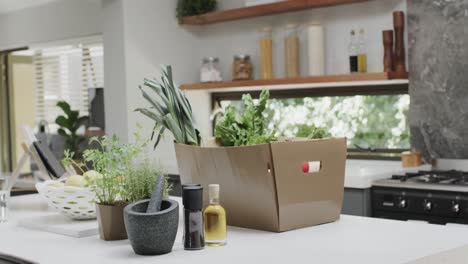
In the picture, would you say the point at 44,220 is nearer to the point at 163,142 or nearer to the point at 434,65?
the point at 434,65

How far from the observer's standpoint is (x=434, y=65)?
4.07m

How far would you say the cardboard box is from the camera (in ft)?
6.02

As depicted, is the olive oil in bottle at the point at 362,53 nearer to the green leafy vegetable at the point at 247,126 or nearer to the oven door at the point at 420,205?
the oven door at the point at 420,205

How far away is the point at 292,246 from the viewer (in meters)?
1.68

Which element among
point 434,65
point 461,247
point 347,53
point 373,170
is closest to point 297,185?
point 461,247

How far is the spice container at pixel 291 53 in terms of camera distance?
4.73m

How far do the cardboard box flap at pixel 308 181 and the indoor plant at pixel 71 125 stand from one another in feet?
15.1

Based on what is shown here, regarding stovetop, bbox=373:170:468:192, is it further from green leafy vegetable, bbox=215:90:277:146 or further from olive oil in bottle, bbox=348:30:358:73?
green leafy vegetable, bbox=215:90:277:146

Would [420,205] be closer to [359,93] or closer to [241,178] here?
[359,93]

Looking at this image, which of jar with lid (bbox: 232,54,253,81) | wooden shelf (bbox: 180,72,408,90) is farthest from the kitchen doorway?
jar with lid (bbox: 232,54,253,81)

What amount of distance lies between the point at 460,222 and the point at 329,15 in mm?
1883

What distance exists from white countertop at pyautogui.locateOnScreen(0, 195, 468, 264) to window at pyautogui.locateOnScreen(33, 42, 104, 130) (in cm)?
436

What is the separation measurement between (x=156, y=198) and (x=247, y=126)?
0.42m

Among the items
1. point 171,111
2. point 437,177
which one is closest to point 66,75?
point 437,177
